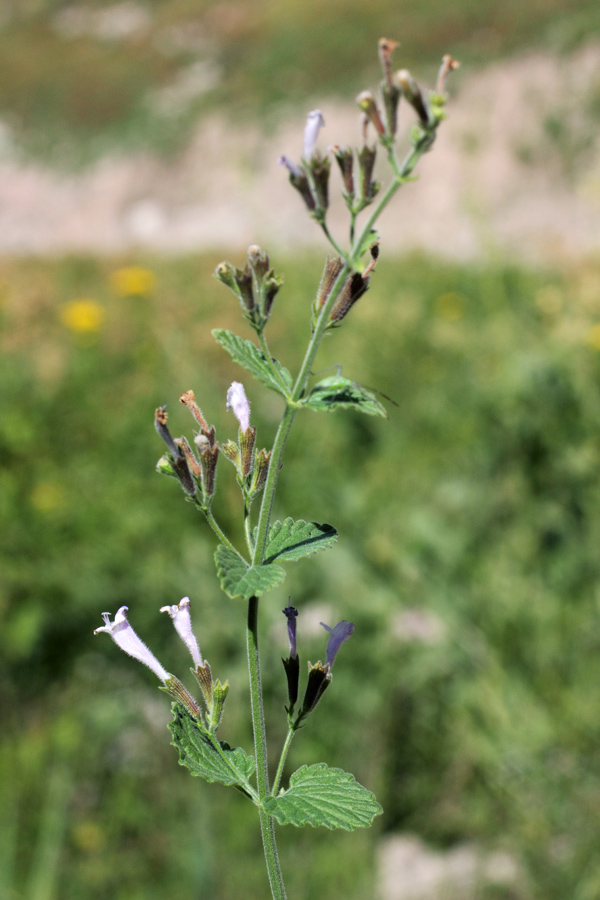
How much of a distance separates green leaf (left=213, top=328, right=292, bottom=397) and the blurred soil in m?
0.52

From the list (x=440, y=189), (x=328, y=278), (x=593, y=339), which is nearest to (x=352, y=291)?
(x=328, y=278)

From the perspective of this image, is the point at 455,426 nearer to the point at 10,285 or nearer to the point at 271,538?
the point at 271,538

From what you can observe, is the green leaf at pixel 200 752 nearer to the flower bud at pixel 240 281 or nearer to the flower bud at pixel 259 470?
the flower bud at pixel 259 470

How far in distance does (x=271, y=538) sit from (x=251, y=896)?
1746 mm

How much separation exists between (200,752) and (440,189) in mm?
9607

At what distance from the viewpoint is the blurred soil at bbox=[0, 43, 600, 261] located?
3.94m

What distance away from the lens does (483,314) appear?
5.32 m

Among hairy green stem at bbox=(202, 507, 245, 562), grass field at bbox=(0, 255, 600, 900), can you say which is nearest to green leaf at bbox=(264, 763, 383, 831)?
hairy green stem at bbox=(202, 507, 245, 562)

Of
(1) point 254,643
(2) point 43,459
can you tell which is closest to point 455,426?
→ (2) point 43,459

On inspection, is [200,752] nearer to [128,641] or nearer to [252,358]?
[128,641]

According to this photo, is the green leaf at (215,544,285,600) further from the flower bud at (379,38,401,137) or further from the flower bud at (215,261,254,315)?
the flower bud at (379,38,401,137)

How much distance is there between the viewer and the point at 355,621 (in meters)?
2.68

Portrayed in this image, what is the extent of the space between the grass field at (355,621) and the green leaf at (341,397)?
A: 160 cm

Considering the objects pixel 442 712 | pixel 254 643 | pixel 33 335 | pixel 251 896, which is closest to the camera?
pixel 254 643
